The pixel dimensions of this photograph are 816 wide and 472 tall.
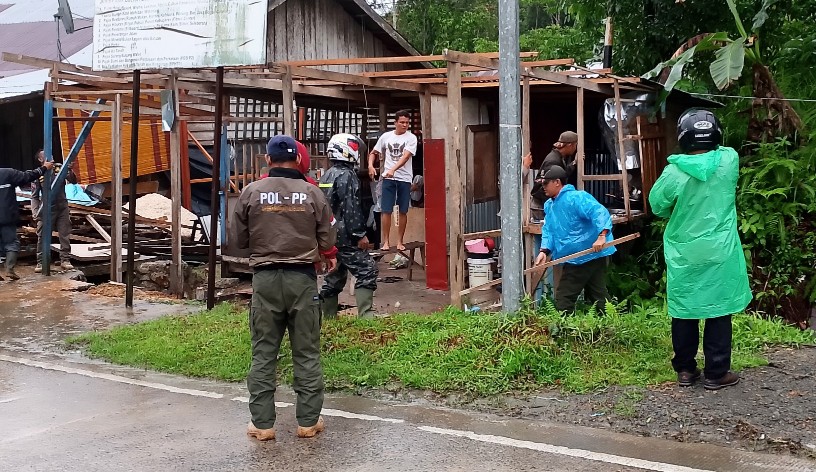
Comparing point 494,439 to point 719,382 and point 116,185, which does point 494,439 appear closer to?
point 719,382

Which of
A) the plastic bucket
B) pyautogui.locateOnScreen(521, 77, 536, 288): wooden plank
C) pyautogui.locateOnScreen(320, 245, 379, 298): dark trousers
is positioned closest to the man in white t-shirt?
the plastic bucket

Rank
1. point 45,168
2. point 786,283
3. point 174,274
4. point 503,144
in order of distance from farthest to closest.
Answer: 1. point 45,168
2. point 174,274
3. point 786,283
4. point 503,144

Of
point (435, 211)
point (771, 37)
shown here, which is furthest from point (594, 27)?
point (435, 211)

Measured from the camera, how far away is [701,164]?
600cm

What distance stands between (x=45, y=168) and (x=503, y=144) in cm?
784

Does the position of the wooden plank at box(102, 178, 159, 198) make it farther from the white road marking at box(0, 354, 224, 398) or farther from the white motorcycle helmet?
the white motorcycle helmet

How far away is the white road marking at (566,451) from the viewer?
16.2 feet

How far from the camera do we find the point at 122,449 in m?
5.49

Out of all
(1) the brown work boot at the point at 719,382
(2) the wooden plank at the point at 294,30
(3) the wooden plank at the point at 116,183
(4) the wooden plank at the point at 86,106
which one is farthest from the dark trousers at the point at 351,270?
(2) the wooden plank at the point at 294,30

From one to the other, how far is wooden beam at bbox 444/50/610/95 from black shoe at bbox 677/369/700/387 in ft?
10.7

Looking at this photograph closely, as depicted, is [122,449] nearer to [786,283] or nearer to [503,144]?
[503,144]

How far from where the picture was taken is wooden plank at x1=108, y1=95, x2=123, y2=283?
11.7 metres

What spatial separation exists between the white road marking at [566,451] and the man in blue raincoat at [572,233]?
2.89m

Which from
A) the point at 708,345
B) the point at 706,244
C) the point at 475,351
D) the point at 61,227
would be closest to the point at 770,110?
the point at 706,244
